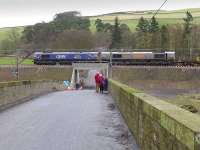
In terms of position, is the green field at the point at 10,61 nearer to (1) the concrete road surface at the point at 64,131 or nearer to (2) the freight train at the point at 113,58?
(2) the freight train at the point at 113,58

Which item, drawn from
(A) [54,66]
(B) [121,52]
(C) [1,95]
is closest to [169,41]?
(B) [121,52]

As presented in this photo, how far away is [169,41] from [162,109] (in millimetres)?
135566

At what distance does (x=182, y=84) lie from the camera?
108 meters

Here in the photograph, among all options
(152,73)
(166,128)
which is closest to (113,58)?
(152,73)

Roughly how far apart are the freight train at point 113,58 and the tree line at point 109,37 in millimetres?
7284

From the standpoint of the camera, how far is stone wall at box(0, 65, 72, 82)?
105438 mm

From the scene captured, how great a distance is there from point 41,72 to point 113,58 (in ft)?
46.4

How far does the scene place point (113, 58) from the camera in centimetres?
10994

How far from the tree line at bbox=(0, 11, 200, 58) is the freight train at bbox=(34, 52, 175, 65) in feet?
23.9

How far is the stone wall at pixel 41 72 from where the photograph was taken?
105438mm

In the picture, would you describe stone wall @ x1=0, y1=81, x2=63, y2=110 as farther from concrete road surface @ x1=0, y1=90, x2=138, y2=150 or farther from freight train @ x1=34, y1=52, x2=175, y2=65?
freight train @ x1=34, y1=52, x2=175, y2=65

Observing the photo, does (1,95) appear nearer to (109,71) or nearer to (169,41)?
(109,71)

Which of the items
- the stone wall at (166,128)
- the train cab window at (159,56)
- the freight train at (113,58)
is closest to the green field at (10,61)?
the freight train at (113,58)

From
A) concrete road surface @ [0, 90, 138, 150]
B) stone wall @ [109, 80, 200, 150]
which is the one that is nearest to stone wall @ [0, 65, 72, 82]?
concrete road surface @ [0, 90, 138, 150]
